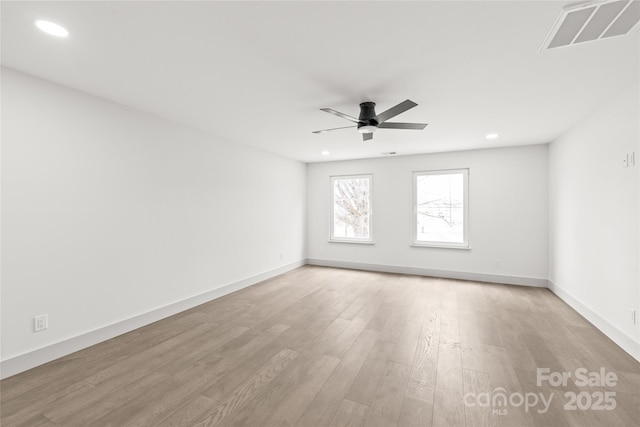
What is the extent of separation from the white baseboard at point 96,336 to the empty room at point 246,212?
0.07ft

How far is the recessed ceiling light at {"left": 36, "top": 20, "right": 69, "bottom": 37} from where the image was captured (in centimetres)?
170

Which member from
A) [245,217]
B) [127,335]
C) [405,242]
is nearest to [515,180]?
[405,242]

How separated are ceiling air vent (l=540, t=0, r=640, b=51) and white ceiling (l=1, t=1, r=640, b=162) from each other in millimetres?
87

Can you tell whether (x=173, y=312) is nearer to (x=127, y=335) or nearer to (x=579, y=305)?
(x=127, y=335)

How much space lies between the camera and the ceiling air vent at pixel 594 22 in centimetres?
151

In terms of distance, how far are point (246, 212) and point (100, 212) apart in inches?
87.6

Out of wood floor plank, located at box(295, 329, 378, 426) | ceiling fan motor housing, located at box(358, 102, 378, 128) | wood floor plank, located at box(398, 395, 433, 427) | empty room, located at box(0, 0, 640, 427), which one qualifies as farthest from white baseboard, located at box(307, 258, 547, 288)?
wood floor plank, located at box(398, 395, 433, 427)

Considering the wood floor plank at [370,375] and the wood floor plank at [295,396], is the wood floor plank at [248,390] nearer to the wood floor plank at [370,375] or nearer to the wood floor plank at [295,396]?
the wood floor plank at [295,396]

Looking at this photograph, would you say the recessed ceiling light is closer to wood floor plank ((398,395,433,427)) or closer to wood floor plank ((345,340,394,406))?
wood floor plank ((345,340,394,406))

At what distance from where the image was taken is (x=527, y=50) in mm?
1965

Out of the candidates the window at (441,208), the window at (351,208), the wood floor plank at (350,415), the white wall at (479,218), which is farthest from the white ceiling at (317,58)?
the window at (351,208)

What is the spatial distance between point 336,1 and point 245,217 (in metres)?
3.80

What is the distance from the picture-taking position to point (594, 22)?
5.39 feet

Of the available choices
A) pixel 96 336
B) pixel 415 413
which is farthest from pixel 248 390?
pixel 96 336
